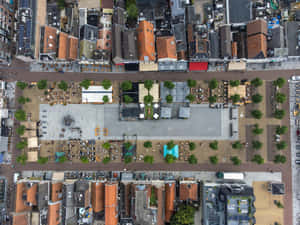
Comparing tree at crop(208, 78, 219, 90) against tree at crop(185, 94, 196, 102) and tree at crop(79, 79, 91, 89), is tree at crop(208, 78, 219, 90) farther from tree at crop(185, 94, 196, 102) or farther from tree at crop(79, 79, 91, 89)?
tree at crop(79, 79, 91, 89)

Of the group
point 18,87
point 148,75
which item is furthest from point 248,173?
point 18,87

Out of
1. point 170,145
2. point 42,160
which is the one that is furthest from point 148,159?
point 42,160

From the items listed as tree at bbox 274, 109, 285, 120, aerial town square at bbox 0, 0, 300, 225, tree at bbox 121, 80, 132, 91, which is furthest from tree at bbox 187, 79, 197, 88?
tree at bbox 274, 109, 285, 120

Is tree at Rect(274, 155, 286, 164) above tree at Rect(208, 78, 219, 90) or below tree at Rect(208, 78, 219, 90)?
below

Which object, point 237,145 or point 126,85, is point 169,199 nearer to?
point 237,145

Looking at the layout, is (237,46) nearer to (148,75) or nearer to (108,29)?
(148,75)
